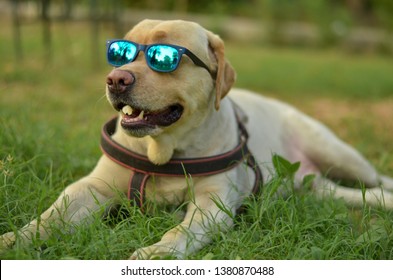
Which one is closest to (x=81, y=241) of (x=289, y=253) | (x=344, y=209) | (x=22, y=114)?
(x=289, y=253)

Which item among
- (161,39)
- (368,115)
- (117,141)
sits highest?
(161,39)

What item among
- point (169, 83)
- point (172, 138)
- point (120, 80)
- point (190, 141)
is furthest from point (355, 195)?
point (120, 80)

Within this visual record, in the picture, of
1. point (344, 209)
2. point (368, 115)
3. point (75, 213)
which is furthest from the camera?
point (368, 115)

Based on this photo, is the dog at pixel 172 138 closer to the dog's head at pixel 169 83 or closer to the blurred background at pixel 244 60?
the dog's head at pixel 169 83

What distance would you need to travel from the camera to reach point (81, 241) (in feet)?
8.82

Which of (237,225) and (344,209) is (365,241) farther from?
(237,225)

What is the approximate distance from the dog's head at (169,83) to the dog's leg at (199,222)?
0.42 meters

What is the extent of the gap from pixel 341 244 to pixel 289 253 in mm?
336

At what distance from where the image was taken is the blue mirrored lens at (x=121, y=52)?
9.89 feet

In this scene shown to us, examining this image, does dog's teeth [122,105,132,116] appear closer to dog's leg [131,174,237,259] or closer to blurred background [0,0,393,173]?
blurred background [0,0,393,173]

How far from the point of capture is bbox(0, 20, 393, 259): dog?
111 inches

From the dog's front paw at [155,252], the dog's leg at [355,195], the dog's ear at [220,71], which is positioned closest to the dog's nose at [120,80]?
the dog's ear at [220,71]

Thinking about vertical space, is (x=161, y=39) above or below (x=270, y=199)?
above

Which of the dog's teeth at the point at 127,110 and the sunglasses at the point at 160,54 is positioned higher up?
the sunglasses at the point at 160,54
